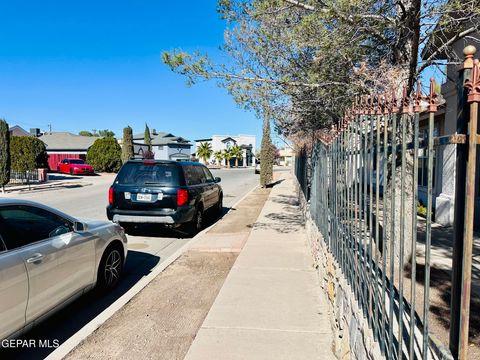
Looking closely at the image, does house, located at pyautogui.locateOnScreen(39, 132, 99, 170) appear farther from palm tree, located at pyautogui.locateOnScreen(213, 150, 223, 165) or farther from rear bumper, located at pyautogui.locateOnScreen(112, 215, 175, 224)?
rear bumper, located at pyautogui.locateOnScreen(112, 215, 175, 224)

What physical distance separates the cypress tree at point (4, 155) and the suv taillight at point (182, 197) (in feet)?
55.3

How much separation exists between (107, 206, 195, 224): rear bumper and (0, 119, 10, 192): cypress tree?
15.8m

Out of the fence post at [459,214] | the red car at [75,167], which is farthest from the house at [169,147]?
the fence post at [459,214]

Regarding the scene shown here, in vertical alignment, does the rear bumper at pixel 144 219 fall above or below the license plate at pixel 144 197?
below

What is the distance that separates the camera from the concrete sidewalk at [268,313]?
353 cm

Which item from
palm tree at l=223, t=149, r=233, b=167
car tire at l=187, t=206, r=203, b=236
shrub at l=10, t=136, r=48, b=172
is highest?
palm tree at l=223, t=149, r=233, b=167

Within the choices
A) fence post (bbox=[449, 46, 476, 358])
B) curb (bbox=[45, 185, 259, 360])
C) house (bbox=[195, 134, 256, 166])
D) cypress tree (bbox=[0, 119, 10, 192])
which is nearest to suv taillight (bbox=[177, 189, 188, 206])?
curb (bbox=[45, 185, 259, 360])

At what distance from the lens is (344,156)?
3.67 metres

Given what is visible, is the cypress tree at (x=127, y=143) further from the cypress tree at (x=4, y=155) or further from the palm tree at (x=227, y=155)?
the palm tree at (x=227, y=155)

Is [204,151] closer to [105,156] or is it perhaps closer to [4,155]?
[105,156]

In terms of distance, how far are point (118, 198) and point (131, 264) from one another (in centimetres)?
223

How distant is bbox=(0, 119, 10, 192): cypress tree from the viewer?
805 inches

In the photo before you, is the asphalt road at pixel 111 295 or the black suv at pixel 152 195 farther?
the black suv at pixel 152 195

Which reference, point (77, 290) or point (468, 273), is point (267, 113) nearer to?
point (77, 290)
